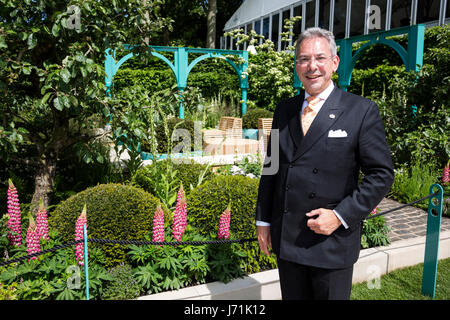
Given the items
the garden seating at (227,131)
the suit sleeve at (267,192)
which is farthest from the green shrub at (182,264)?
the garden seating at (227,131)

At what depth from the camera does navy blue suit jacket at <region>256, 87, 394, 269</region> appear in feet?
5.61

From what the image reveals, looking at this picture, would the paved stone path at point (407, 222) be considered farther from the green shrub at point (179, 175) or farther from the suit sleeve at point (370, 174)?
the suit sleeve at point (370, 174)

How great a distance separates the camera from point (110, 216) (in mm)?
3104

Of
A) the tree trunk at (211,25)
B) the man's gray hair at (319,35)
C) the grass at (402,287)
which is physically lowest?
the grass at (402,287)

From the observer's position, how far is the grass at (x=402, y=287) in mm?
3258

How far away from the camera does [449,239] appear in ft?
13.3

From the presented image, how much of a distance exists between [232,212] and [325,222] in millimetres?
1771

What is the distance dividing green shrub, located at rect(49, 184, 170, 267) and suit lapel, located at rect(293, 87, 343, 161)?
184 centimetres

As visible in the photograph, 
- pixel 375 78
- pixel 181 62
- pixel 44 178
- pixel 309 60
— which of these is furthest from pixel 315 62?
pixel 375 78

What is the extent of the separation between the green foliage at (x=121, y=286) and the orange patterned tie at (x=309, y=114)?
71.6 inches

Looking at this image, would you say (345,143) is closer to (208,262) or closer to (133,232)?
(208,262)

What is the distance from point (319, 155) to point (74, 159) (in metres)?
4.29
